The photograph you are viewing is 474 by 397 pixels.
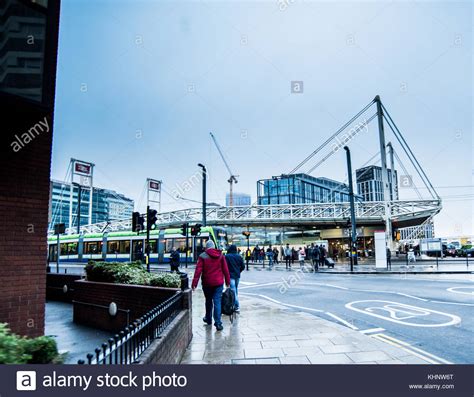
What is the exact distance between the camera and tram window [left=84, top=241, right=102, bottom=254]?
109ft

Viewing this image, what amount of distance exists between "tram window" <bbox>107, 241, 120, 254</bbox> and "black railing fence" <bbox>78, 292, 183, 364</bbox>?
2790cm

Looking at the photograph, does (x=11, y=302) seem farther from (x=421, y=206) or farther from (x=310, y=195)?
(x=310, y=195)

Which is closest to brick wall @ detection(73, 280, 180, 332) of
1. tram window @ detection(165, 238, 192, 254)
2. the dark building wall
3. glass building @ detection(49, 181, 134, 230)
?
the dark building wall

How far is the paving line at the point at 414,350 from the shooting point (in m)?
4.95

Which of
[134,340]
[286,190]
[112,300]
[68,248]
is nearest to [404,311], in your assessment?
[112,300]

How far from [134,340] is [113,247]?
3019 cm

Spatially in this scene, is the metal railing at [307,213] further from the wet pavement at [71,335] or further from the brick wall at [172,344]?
the brick wall at [172,344]

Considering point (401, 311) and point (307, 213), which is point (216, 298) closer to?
point (401, 311)

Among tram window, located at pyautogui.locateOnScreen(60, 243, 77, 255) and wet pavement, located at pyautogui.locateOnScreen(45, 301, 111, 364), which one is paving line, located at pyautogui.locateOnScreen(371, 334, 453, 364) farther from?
tram window, located at pyautogui.locateOnScreen(60, 243, 77, 255)

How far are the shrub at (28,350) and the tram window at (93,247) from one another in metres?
32.1

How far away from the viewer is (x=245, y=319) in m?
8.07

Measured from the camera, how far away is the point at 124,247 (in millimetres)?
31047
